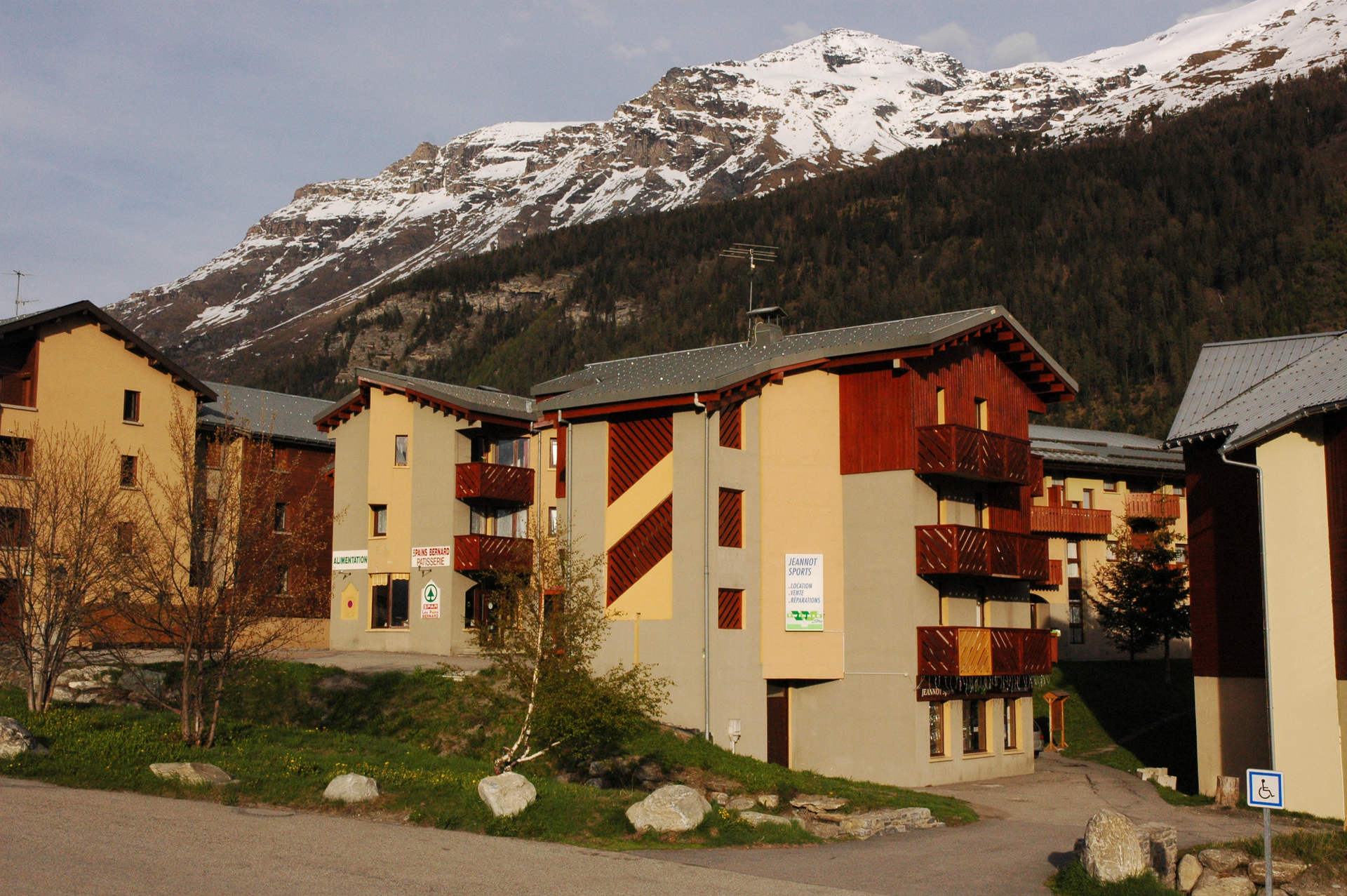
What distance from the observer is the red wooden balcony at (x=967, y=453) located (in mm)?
36375

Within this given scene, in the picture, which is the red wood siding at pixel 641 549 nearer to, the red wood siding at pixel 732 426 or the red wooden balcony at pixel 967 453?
the red wood siding at pixel 732 426

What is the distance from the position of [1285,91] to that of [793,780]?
196 metres

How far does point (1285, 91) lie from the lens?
7667 inches

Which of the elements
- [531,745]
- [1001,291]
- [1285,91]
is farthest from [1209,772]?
[1285,91]

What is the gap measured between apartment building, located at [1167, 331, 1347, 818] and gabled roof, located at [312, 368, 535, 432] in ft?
73.6

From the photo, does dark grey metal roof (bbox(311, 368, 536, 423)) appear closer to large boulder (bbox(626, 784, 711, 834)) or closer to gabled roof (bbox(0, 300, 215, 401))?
gabled roof (bbox(0, 300, 215, 401))

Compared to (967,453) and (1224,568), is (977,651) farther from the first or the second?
(1224,568)

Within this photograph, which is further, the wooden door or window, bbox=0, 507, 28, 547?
the wooden door

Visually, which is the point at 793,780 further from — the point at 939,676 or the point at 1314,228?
the point at 1314,228

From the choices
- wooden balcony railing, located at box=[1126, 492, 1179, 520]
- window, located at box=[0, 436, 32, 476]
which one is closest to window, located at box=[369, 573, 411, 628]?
window, located at box=[0, 436, 32, 476]

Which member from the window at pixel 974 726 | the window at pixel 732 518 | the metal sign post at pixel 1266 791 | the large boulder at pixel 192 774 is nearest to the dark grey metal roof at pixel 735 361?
the window at pixel 732 518

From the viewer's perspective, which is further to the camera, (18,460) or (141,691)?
(18,460)

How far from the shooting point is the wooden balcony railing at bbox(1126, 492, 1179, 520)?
61.2 m

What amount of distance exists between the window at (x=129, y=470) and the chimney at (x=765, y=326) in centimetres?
2445
